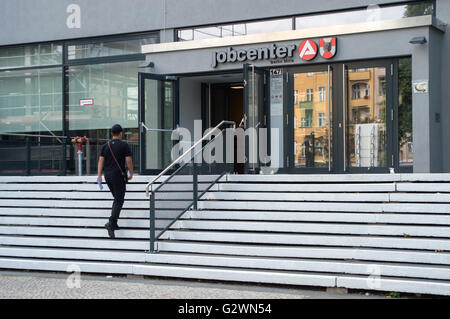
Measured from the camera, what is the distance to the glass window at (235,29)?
1477 centimetres

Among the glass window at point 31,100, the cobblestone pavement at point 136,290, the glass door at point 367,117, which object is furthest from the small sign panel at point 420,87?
the glass window at point 31,100

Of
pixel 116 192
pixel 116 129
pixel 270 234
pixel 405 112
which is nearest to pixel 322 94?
pixel 405 112

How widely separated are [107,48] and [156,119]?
3.49 m

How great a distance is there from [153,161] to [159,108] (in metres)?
1.38

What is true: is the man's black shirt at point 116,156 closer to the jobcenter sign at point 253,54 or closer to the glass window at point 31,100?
the jobcenter sign at point 253,54

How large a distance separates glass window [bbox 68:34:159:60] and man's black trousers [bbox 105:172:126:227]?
24.0 feet

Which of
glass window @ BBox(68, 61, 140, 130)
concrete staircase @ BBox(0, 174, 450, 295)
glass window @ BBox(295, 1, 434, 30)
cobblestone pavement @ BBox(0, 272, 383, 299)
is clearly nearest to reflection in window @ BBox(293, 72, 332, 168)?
glass window @ BBox(295, 1, 434, 30)

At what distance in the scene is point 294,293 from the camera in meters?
7.45

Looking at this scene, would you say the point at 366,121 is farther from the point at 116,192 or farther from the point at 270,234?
the point at 116,192

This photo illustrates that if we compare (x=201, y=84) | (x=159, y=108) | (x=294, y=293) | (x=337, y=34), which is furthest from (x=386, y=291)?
(x=201, y=84)

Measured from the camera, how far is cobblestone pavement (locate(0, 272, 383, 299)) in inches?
288

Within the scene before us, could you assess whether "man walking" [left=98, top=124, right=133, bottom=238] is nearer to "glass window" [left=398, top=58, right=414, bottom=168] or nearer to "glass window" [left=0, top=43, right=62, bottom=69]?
"glass window" [left=398, top=58, right=414, bottom=168]

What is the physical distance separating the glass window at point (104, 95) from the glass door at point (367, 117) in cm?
594

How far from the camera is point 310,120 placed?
1375 centimetres
